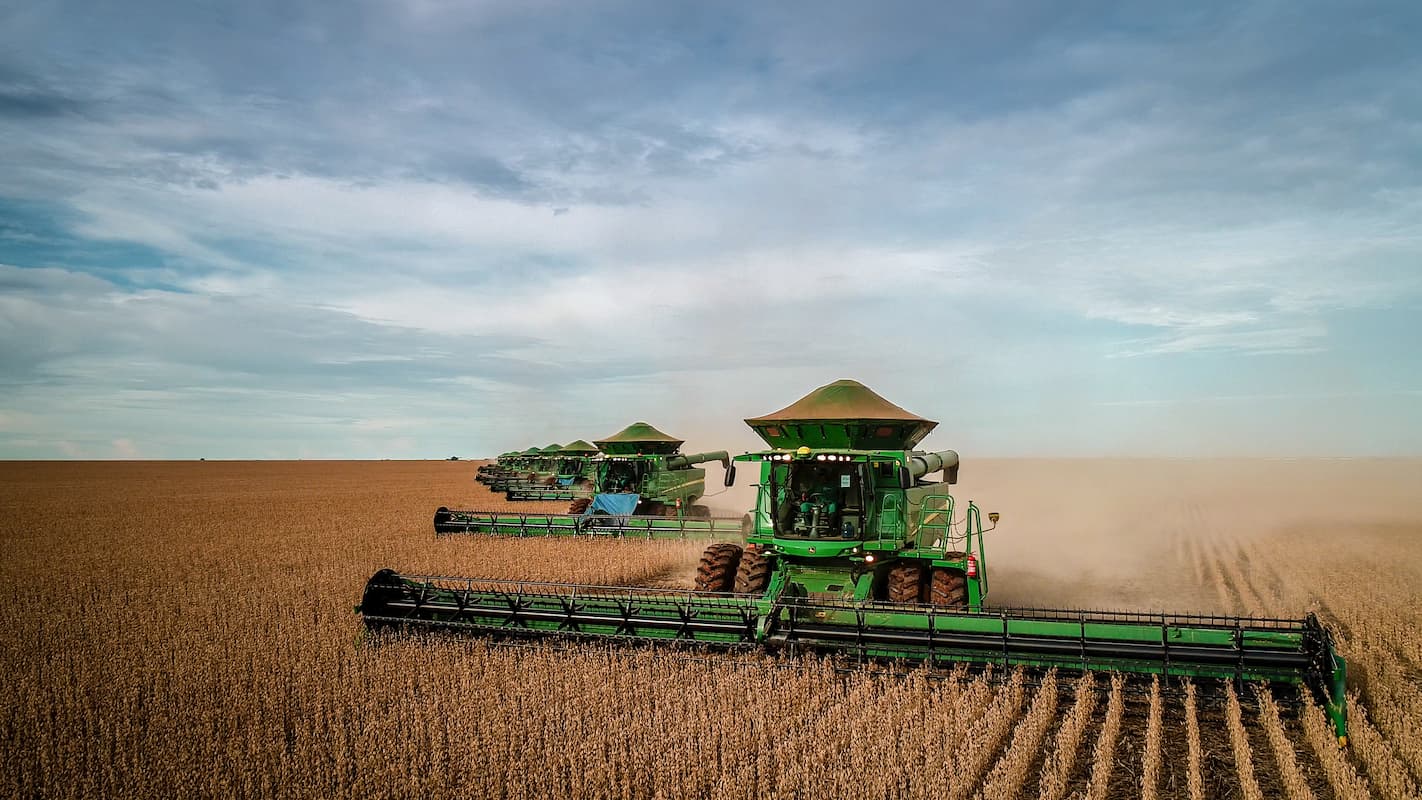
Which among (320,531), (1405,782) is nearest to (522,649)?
(1405,782)

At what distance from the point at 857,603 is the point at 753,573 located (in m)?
1.78

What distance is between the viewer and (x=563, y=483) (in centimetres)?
3456

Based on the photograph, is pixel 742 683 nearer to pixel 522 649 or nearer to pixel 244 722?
pixel 522 649

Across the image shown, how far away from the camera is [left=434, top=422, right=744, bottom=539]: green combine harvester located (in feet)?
62.2

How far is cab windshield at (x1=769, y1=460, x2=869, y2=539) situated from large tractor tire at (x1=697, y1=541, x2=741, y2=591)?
32.5 inches

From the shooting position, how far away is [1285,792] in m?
5.64

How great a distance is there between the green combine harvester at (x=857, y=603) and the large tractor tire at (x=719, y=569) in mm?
18

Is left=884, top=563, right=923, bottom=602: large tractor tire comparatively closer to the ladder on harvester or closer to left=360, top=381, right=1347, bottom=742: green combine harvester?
left=360, top=381, right=1347, bottom=742: green combine harvester

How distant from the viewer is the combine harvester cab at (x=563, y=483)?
32.2 metres

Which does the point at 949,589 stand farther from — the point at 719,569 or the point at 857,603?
the point at 719,569

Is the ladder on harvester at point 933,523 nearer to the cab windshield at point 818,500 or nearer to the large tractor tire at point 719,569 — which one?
the cab windshield at point 818,500

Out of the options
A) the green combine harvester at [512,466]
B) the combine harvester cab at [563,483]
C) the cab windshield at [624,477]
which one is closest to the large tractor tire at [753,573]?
the cab windshield at [624,477]

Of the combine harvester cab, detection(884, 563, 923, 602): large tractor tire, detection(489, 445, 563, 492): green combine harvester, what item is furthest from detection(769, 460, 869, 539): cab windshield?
detection(489, 445, 563, 492): green combine harvester

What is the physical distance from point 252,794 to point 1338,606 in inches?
545
